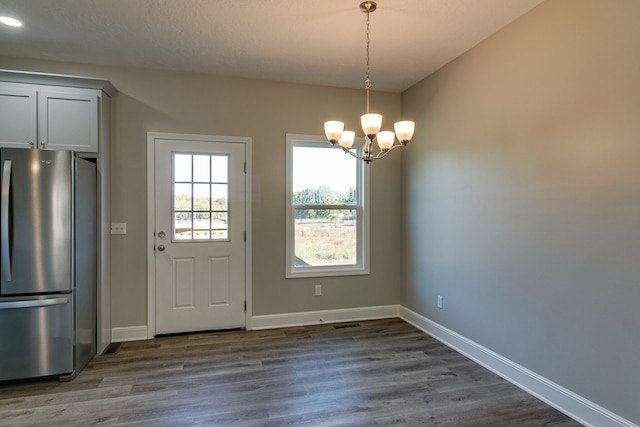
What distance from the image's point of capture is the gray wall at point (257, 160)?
353 centimetres

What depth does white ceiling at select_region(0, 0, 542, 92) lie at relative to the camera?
8.14ft

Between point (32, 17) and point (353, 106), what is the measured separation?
3006 millimetres

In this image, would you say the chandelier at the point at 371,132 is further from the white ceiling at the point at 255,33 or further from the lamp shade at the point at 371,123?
the white ceiling at the point at 255,33

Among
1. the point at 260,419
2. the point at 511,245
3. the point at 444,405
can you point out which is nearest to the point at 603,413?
the point at 444,405

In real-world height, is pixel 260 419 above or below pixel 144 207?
below

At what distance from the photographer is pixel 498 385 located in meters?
2.66

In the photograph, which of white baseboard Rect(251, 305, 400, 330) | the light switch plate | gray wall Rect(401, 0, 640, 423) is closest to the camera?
gray wall Rect(401, 0, 640, 423)

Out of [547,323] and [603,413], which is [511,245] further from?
[603,413]

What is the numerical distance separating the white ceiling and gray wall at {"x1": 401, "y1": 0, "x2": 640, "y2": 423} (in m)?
0.41

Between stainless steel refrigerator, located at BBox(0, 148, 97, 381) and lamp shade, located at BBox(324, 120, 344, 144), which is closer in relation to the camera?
lamp shade, located at BBox(324, 120, 344, 144)

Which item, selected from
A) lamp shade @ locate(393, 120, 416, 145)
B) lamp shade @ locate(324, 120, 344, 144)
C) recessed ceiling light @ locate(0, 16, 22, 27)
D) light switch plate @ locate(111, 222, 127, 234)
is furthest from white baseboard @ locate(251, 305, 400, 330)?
recessed ceiling light @ locate(0, 16, 22, 27)

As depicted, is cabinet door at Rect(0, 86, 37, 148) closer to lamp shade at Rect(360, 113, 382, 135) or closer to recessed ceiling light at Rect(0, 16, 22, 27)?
recessed ceiling light at Rect(0, 16, 22, 27)

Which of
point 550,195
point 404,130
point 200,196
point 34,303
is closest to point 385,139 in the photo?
point 404,130

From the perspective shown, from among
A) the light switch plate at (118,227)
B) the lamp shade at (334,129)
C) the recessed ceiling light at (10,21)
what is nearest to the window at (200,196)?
the light switch plate at (118,227)
